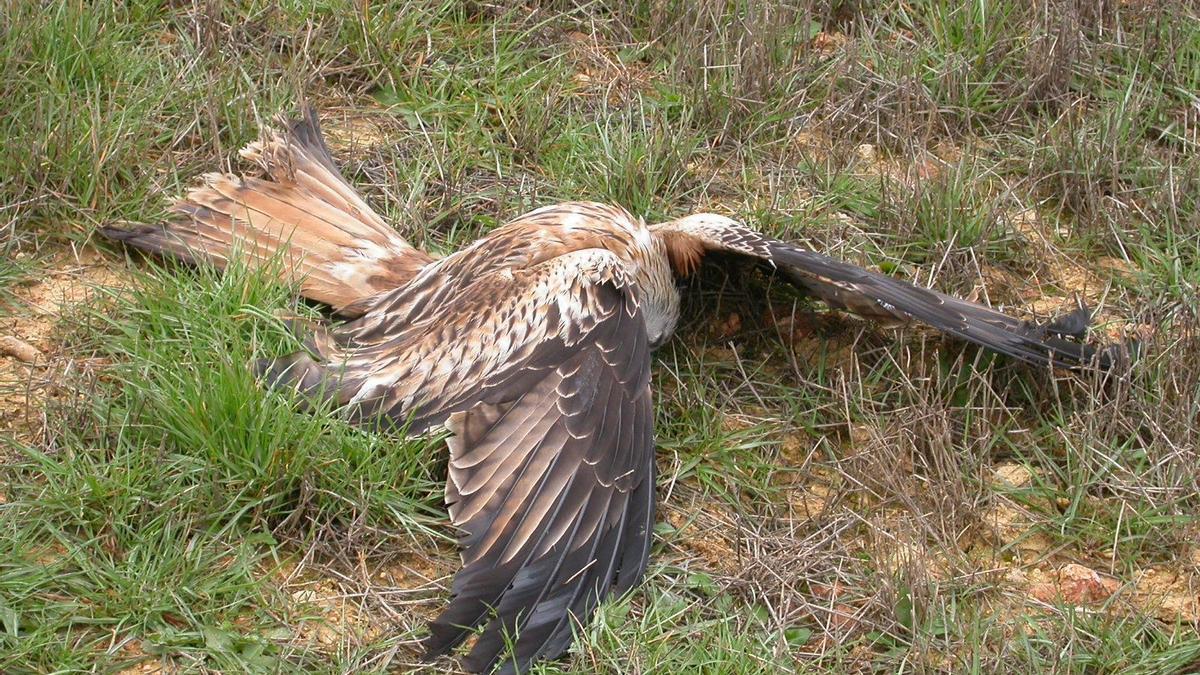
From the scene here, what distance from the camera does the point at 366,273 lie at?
193 inches

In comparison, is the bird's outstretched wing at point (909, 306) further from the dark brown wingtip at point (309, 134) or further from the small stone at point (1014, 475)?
the dark brown wingtip at point (309, 134)

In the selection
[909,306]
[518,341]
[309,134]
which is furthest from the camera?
[309,134]

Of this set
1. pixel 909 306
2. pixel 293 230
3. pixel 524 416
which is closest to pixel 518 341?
pixel 524 416

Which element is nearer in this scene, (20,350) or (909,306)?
(20,350)

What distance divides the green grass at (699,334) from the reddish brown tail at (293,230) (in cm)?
14

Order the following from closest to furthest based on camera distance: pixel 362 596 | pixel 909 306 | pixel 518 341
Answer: pixel 362 596 → pixel 518 341 → pixel 909 306

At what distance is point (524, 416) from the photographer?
164 inches

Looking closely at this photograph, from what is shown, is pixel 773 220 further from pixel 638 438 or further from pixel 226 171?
pixel 226 171

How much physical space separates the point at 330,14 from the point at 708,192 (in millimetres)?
1713

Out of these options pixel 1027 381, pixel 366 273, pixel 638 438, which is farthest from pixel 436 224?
pixel 1027 381

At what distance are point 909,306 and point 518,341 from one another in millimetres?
1253

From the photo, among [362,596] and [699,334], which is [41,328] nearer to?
[362,596]

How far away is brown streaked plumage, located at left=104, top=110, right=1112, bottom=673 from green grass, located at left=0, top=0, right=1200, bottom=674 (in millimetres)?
145

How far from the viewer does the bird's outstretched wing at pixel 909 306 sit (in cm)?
459
